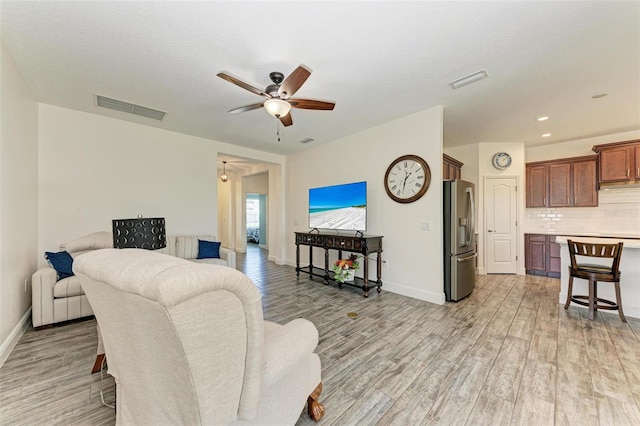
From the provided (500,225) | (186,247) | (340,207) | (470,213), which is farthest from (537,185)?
(186,247)

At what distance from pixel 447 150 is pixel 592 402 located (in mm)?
5111

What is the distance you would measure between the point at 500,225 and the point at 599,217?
1565 millimetres

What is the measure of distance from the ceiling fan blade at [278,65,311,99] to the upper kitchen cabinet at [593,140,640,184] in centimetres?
555

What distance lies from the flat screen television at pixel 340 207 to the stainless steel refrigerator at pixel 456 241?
3.98 feet

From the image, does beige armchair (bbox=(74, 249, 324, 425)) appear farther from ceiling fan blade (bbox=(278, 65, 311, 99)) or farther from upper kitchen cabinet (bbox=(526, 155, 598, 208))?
upper kitchen cabinet (bbox=(526, 155, 598, 208))

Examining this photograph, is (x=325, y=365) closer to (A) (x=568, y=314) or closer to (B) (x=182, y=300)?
(B) (x=182, y=300)

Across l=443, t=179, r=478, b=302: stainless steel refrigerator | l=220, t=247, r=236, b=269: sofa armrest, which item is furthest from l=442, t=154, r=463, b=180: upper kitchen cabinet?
l=220, t=247, r=236, b=269: sofa armrest

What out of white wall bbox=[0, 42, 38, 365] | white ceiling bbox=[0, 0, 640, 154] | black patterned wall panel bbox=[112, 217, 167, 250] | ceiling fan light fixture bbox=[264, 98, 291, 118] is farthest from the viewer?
ceiling fan light fixture bbox=[264, 98, 291, 118]

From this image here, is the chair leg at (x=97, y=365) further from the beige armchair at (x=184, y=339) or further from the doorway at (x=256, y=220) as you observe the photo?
the doorway at (x=256, y=220)

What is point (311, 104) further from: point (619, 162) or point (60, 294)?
point (619, 162)

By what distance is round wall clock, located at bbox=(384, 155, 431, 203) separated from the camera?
365 cm

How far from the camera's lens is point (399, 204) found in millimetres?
3992

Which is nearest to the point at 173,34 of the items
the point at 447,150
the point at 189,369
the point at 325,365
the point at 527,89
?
the point at 189,369

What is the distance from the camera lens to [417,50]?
227 cm
